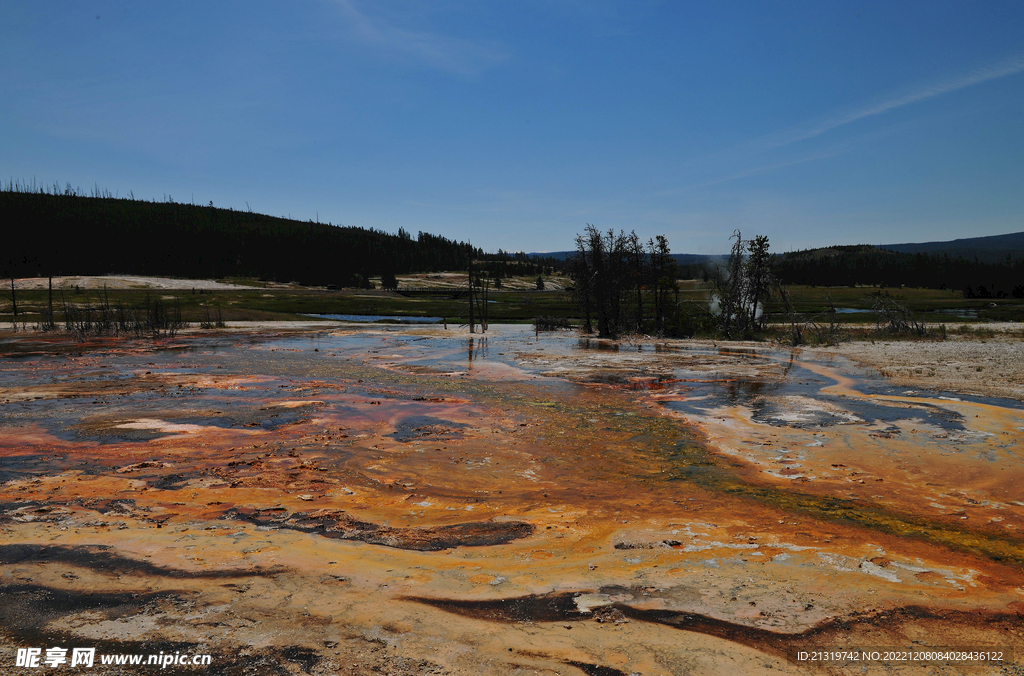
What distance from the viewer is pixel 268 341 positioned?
36.5 m

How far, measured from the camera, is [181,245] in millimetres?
123500

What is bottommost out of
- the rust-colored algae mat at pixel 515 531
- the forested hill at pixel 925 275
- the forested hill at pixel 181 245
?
the rust-colored algae mat at pixel 515 531

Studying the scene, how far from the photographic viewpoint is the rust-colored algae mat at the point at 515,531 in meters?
4.79

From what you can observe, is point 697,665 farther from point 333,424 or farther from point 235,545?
point 333,424

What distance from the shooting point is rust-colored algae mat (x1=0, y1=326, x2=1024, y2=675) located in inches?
189

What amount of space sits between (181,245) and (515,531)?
137 metres

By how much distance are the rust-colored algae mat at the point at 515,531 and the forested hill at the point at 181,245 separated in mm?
96676

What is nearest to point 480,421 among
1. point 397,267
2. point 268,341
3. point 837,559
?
point 837,559

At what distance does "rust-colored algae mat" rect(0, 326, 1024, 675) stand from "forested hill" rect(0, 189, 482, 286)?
9668cm

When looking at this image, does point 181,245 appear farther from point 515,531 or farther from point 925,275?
point 925,275

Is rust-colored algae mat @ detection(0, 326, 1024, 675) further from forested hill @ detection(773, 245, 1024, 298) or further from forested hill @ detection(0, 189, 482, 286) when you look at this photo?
forested hill @ detection(0, 189, 482, 286)

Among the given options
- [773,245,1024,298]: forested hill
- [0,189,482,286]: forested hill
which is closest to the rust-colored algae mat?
[773,245,1024,298]: forested hill

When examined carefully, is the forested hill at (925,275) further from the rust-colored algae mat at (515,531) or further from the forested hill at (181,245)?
the forested hill at (181,245)

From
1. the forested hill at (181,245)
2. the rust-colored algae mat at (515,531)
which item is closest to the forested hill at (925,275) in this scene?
the rust-colored algae mat at (515,531)
